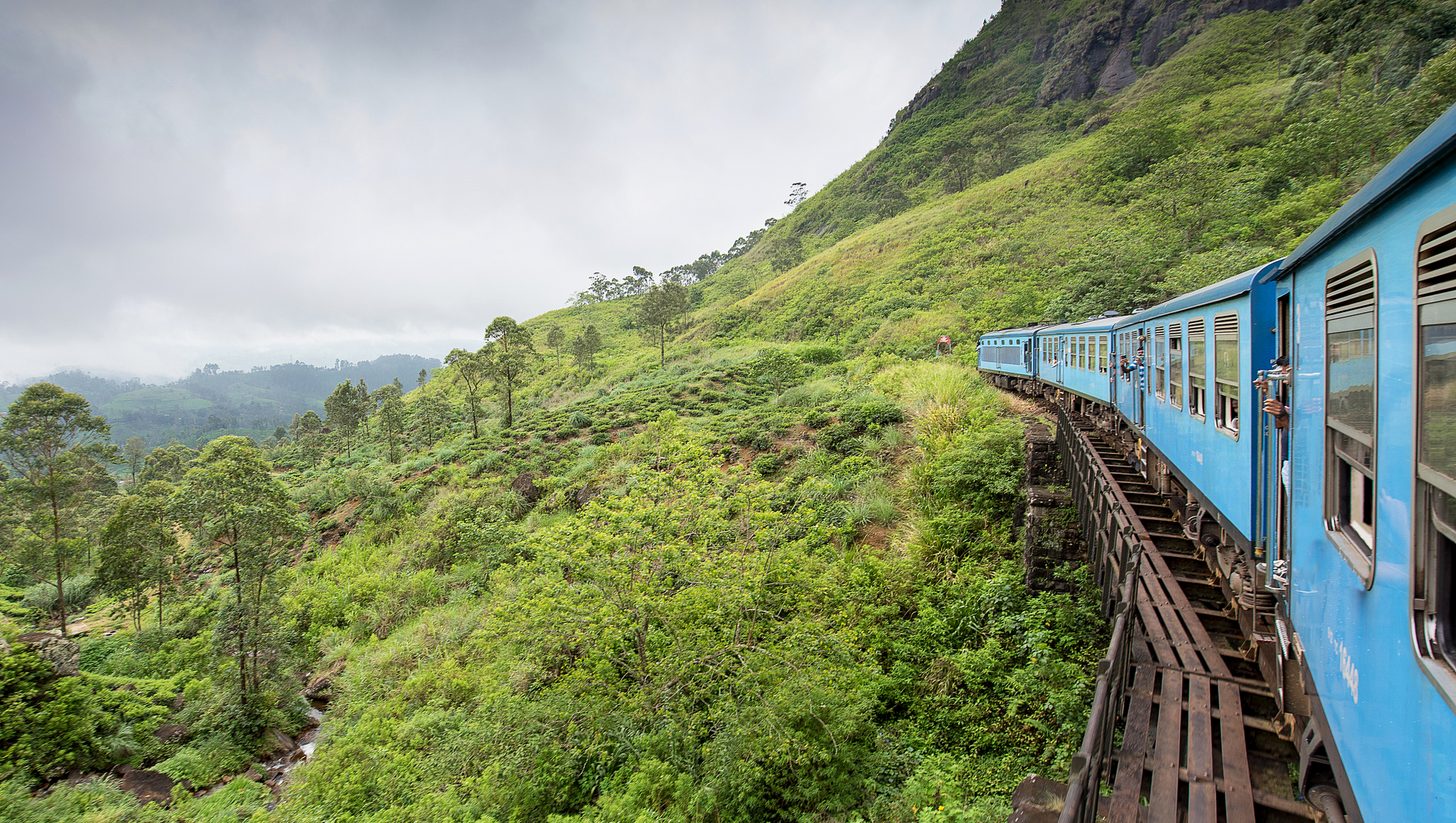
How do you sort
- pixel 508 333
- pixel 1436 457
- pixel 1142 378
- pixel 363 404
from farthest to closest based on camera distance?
pixel 363 404
pixel 508 333
pixel 1142 378
pixel 1436 457

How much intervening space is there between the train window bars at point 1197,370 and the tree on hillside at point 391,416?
36672 mm

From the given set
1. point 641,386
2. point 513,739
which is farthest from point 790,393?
point 513,739

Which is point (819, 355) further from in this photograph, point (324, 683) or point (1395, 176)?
point (1395, 176)

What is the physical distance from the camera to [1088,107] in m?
70.8

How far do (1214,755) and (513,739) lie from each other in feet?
29.5

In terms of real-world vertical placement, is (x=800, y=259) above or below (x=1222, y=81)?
below

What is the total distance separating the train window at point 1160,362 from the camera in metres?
7.65

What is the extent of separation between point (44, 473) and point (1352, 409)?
94.4 ft

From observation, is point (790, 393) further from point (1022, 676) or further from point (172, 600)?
point (172, 600)

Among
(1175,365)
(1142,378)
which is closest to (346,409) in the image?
(1142,378)

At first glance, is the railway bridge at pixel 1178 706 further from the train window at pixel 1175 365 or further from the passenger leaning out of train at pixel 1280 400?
the train window at pixel 1175 365

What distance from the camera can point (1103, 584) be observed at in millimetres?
6168

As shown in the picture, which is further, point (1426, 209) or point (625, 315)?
point (625, 315)

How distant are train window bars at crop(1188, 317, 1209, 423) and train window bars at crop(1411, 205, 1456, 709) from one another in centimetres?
486
